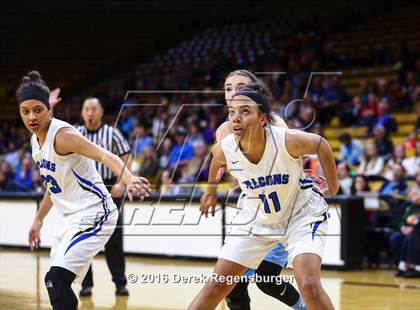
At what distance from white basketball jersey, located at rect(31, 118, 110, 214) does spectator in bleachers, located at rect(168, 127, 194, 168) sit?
767 centimetres

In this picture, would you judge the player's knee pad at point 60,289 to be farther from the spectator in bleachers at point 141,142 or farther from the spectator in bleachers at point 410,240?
the spectator in bleachers at point 141,142

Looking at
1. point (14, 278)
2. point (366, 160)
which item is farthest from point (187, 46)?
point (14, 278)

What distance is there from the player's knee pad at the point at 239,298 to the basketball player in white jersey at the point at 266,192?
80 centimetres

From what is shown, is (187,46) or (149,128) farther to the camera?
(187,46)

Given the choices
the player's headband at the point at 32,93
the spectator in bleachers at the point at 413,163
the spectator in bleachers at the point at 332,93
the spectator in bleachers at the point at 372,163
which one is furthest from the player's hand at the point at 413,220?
the player's headband at the point at 32,93

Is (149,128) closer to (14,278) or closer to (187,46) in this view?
(14,278)

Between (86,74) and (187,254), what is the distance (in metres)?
12.8

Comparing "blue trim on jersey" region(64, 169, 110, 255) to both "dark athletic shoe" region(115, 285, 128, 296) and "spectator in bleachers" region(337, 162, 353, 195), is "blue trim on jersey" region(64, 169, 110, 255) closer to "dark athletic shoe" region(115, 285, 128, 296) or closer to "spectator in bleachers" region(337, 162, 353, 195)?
"dark athletic shoe" region(115, 285, 128, 296)

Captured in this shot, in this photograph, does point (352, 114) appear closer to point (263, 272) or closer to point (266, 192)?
point (263, 272)

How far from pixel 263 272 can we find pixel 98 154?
1.60 m

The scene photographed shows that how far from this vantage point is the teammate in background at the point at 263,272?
18.8ft

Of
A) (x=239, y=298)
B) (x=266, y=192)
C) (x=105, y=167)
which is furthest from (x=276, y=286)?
(x=105, y=167)

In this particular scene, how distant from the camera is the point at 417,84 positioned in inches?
590

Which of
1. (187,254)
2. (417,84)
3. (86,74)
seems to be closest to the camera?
(187,254)
